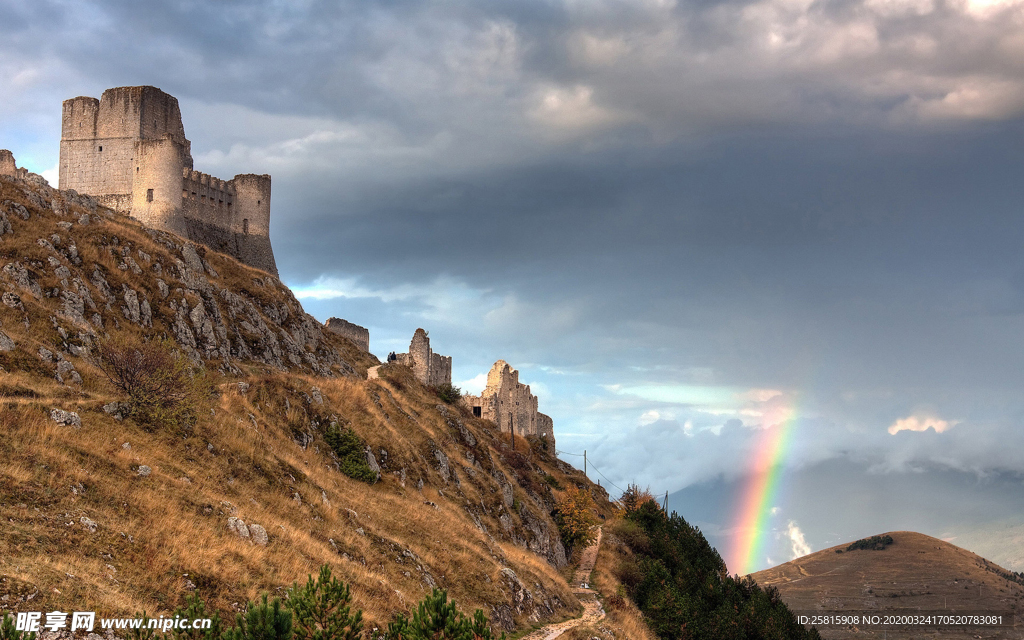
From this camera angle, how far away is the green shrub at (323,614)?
1675 centimetres

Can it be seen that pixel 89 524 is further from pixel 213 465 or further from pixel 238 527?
pixel 213 465

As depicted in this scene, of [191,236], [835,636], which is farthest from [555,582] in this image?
[835,636]

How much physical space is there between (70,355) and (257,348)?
52.7 feet

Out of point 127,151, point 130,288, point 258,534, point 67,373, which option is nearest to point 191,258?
point 130,288

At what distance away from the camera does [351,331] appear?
8081 cm

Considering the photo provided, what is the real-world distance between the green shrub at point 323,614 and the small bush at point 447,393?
61282mm

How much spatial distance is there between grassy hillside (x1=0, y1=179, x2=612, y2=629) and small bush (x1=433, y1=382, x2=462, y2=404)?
52.5 feet

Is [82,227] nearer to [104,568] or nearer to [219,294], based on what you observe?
[219,294]

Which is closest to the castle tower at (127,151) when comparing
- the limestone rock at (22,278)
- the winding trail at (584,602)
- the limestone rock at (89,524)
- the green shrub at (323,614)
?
the limestone rock at (22,278)

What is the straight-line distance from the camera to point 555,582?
43.9 meters

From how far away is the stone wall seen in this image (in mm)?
79125

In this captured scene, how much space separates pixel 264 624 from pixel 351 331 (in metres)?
66.5

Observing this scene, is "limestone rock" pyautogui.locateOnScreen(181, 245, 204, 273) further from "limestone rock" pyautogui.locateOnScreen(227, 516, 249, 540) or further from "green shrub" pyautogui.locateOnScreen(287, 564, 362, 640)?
"green shrub" pyautogui.locateOnScreen(287, 564, 362, 640)

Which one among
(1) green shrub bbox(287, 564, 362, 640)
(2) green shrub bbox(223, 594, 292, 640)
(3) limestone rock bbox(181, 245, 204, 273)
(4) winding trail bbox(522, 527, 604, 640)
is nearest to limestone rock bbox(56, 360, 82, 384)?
(1) green shrub bbox(287, 564, 362, 640)
